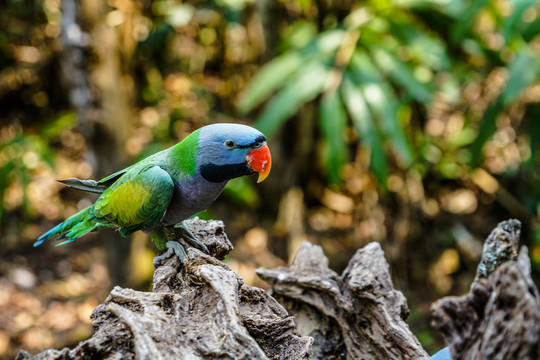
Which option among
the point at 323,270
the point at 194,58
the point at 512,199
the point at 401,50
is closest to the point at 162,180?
the point at 323,270

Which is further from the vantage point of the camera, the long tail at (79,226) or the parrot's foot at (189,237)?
the long tail at (79,226)

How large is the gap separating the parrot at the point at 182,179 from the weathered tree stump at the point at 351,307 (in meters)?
0.43

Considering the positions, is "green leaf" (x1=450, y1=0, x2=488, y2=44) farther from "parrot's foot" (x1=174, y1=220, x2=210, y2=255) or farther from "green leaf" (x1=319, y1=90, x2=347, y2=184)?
"parrot's foot" (x1=174, y1=220, x2=210, y2=255)

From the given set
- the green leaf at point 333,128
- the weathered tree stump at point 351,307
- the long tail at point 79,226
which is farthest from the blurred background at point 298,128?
the weathered tree stump at point 351,307

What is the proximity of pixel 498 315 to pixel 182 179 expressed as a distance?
1342 mm

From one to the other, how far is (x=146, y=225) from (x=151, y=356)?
0.91 metres

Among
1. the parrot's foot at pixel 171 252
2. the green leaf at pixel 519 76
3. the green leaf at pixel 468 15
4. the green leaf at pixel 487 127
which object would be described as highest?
the green leaf at pixel 468 15

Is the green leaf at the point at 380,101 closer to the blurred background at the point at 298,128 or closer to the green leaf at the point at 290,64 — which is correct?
the blurred background at the point at 298,128

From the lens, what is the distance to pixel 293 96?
413 centimetres

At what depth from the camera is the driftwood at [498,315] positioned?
3.76 feet

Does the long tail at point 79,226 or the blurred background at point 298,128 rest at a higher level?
the blurred background at point 298,128

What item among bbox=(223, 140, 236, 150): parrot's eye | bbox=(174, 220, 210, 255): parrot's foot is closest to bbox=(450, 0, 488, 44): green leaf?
bbox=(223, 140, 236, 150): parrot's eye

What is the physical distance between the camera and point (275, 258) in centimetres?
536

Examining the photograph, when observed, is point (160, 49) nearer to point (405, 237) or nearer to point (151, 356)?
point (405, 237)
